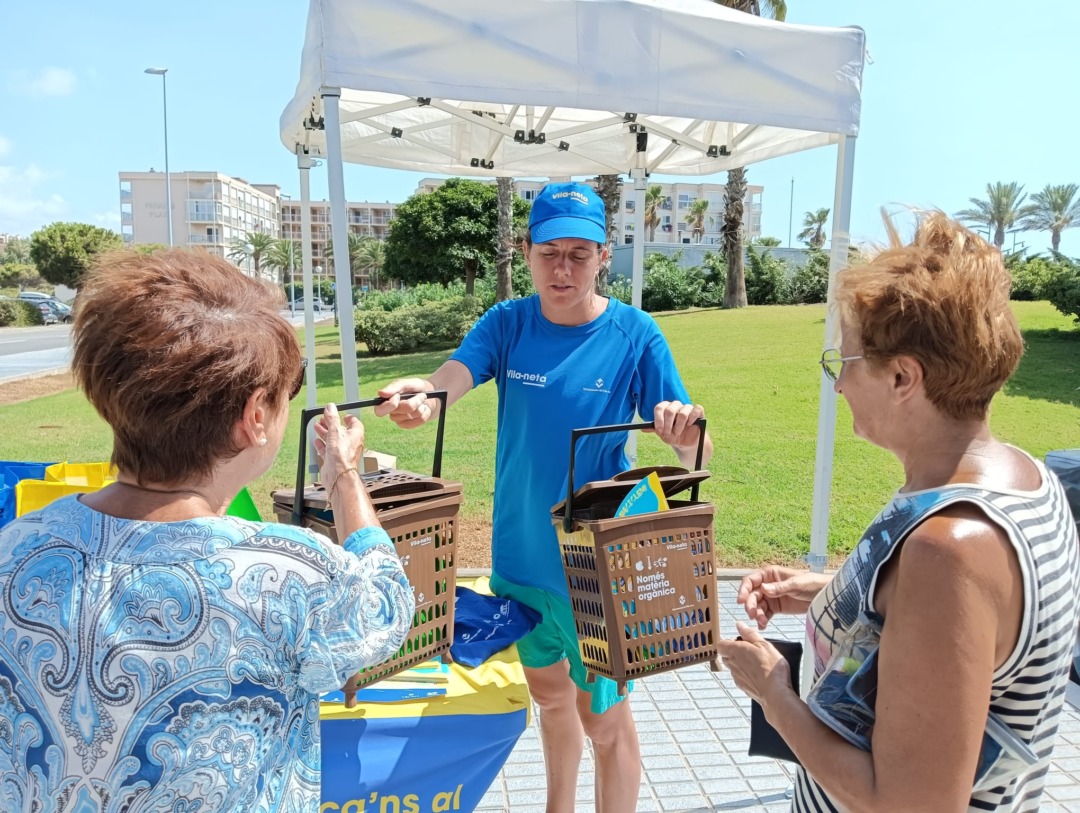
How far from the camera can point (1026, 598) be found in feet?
3.78

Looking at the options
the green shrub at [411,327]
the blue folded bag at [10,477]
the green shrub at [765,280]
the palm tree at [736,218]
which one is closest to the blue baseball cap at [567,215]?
the blue folded bag at [10,477]

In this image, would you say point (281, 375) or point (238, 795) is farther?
point (281, 375)

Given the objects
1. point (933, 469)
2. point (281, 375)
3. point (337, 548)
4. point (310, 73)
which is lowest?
point (337, 548)

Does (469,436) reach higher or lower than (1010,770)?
lower

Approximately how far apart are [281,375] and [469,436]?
926 cm

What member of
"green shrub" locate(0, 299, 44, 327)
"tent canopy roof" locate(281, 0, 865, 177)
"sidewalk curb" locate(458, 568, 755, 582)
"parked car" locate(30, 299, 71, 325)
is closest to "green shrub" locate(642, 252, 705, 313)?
"sidewalk curb" locate(458, 568, 755, 582)

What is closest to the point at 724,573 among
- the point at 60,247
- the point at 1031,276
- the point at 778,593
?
the point at 778,593

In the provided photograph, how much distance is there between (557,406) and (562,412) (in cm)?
3

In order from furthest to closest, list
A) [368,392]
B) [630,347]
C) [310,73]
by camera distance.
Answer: [368,392] → [310,73] → [630,347]

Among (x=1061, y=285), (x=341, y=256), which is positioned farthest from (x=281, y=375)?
(x=1061, y=285)

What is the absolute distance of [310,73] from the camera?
3.33 metres

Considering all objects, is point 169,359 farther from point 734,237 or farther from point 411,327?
point 734,237

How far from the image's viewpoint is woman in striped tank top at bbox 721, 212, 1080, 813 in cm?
113

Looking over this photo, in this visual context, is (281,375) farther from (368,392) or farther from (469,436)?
(368,392)
